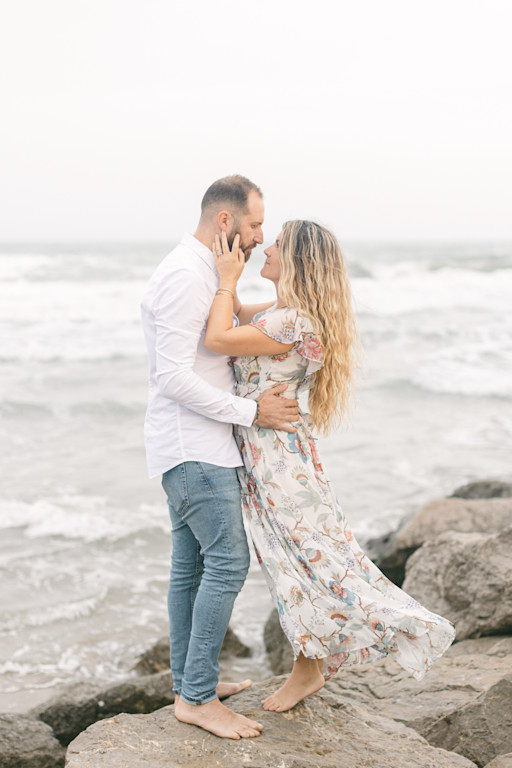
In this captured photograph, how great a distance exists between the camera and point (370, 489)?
8.41 meters

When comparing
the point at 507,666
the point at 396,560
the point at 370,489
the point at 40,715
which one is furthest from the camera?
the point at 370,489

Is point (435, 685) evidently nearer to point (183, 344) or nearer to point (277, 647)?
point (277, 647)

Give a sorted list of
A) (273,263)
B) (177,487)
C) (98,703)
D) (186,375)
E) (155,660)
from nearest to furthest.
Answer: (186,375)
(177,487)
(273,263)
(98,703)
(155,660)

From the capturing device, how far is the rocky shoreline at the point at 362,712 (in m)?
2.82

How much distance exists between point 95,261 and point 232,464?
4177 cm

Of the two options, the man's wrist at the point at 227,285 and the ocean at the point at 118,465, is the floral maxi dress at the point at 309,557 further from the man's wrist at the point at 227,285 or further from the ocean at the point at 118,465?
the ocean at the point at 118,465

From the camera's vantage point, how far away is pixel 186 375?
9.25 feet

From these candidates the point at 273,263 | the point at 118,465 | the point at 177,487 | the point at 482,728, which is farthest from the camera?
the point at 118,465

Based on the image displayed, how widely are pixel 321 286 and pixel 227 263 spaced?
1.23ft

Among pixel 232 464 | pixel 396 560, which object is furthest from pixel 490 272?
pixel 232 464

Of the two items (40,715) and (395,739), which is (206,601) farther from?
(40,715)

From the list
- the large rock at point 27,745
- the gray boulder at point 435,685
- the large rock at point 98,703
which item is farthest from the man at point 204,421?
the large rock at point 98,703

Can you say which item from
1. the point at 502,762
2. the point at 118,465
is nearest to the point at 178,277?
the point at 502,762

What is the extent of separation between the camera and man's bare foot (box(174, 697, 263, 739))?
2.90m
